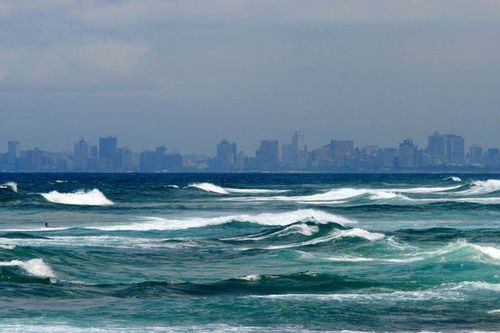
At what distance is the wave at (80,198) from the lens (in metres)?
80.3

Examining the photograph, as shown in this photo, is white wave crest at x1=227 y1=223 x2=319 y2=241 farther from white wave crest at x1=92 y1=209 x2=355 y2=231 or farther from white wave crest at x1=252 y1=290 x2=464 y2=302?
white wave crest at x1=252 y1=290 x2=464 y2=302

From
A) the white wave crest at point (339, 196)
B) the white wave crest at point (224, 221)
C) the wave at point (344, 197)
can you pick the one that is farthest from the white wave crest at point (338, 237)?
the white wave crest at point (339, 196)

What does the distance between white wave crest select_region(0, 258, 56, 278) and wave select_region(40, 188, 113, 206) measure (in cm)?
4860

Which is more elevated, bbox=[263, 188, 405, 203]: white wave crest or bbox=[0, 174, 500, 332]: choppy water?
bbox=[263, 188, 405, 203]: white wave crest

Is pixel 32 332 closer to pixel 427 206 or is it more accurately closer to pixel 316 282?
pixel 316 282

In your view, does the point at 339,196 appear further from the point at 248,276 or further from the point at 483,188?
the point at 248,276

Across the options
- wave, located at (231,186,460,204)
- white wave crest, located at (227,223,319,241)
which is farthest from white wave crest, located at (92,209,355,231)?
wave, located at (231,186,460,204)

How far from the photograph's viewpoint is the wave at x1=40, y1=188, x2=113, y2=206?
263 feet

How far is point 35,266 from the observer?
2980cm

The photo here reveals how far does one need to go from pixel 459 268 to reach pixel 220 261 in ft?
23.6

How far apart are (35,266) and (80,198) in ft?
175

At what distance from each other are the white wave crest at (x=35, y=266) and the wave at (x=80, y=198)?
48603mm

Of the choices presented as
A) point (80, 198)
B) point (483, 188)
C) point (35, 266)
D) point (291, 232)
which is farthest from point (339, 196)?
point (35, 266)

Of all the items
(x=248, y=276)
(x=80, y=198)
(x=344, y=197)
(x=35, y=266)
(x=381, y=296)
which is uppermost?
(x=80, y=198)
